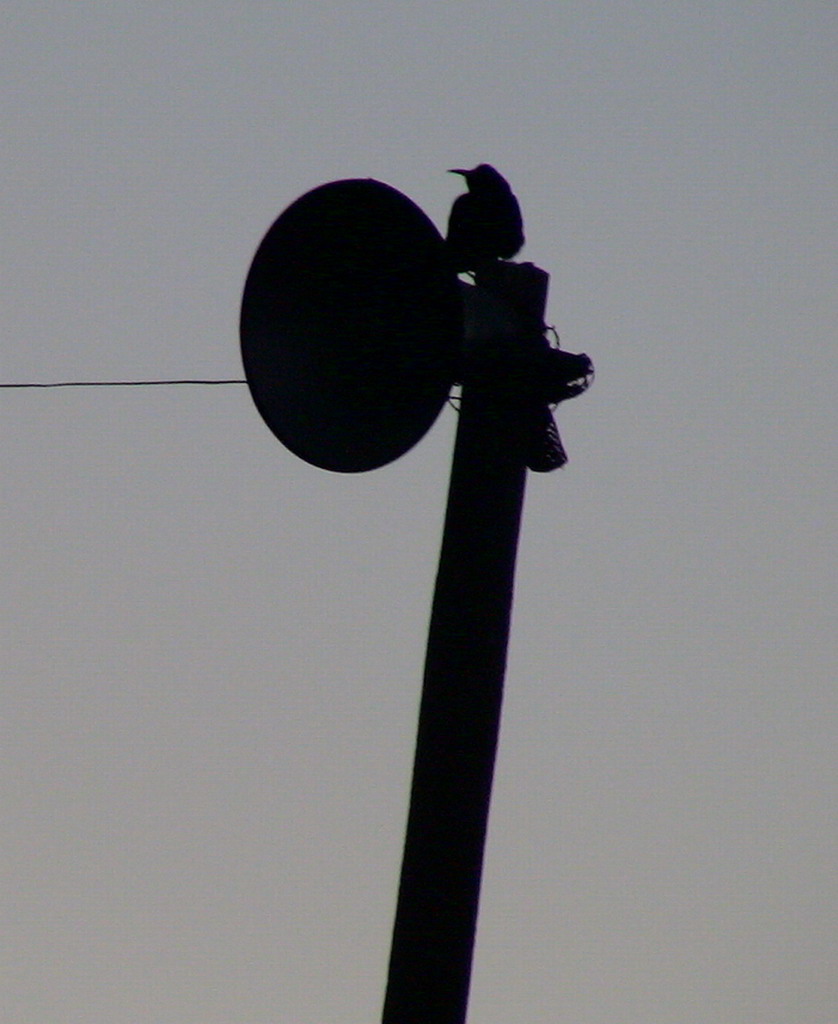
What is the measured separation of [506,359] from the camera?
419cm

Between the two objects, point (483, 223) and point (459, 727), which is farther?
point (483, 223)

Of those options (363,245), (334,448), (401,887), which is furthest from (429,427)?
(401,887)

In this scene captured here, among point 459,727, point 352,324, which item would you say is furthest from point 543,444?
point 459,727

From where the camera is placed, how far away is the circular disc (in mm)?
4117

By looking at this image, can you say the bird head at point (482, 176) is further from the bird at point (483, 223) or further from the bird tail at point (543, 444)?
the bird tail at point (543, 444)

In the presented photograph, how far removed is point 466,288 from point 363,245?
28 centimetres

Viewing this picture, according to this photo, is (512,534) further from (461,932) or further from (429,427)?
(461,932)

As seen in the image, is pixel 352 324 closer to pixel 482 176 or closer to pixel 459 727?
pixel 482 176

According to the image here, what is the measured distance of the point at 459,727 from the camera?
153 inches

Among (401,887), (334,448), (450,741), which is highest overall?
(334,448)

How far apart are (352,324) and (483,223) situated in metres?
0.43

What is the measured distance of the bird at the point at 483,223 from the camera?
4.32m

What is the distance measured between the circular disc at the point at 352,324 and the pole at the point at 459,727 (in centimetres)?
17

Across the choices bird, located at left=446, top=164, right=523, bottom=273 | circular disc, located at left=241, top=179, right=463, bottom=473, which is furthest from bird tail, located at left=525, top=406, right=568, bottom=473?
bird, located at left=446, top=164, right=523, bottom=273
